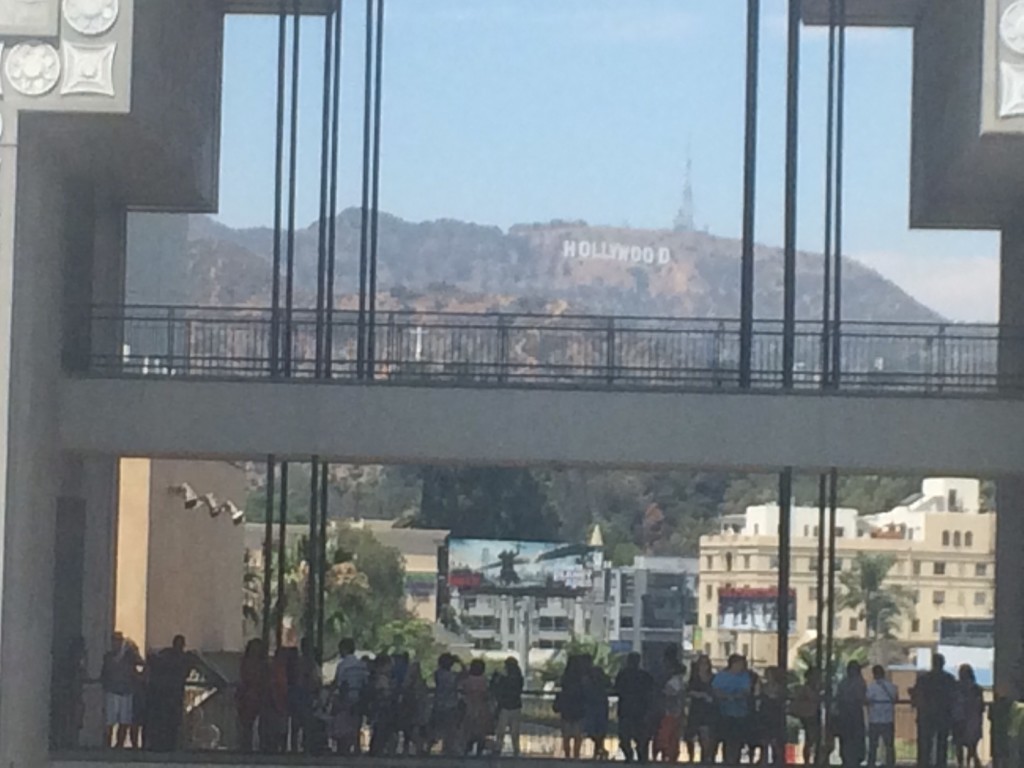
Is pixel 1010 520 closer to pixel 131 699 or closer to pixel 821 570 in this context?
pixel 821 570

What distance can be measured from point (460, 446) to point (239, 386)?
2274mm

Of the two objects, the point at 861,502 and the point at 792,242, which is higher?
the point at 792,242

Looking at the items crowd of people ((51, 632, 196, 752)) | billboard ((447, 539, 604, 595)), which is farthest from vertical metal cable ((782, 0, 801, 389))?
billboard ((447, 539, 604, 595))

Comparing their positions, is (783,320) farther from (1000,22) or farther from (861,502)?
(861,502)

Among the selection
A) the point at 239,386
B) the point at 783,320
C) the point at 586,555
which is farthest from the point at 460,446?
the point at 586,555

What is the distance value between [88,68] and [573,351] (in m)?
6.83

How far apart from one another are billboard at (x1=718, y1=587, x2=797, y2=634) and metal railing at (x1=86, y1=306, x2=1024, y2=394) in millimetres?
21177

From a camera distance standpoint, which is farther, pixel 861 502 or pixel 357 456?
pixel 861 502

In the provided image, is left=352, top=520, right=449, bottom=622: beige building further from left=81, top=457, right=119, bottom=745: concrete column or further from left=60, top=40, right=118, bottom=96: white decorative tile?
left=60, top=40, right=118, bottom=96: white decorative tile

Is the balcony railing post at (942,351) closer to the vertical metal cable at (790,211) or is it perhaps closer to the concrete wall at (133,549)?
the vertical metal cable at (790,211)

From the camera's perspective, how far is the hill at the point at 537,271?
24.7 m

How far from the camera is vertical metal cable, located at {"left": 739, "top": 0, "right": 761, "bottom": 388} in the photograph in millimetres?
20828

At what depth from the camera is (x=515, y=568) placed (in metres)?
39.8

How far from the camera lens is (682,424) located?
19312 millimetres
